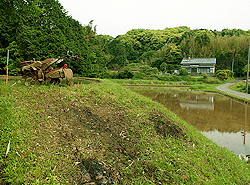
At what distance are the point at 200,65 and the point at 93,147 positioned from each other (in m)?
45.8

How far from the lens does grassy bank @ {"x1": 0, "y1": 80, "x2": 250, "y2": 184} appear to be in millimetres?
2863

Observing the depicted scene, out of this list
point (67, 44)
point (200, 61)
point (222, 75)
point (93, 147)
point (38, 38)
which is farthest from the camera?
point (200, 61)

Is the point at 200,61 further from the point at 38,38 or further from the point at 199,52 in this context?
the point at 38,38

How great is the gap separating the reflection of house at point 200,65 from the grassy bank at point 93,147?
42800 mm

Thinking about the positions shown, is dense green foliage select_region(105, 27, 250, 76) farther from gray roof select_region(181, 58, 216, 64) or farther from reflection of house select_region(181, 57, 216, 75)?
reflection of house select_region(181, 57, 216, 75)

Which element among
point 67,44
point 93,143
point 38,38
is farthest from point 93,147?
point 67,44

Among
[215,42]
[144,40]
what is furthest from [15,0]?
[144,40]

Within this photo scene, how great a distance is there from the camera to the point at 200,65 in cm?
4394

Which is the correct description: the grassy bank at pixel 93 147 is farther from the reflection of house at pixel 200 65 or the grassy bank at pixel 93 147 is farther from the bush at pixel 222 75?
the reflection of house at pixel 200 65

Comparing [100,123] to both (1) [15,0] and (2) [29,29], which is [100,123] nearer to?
(1) [15,0]

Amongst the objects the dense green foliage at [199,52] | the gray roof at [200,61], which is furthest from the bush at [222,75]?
the dense green foliage at [199,52]

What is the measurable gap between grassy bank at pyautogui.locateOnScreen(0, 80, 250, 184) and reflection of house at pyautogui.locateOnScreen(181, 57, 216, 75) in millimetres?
42800

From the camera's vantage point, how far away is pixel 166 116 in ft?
19.6

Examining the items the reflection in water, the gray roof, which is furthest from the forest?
the reflection in water
